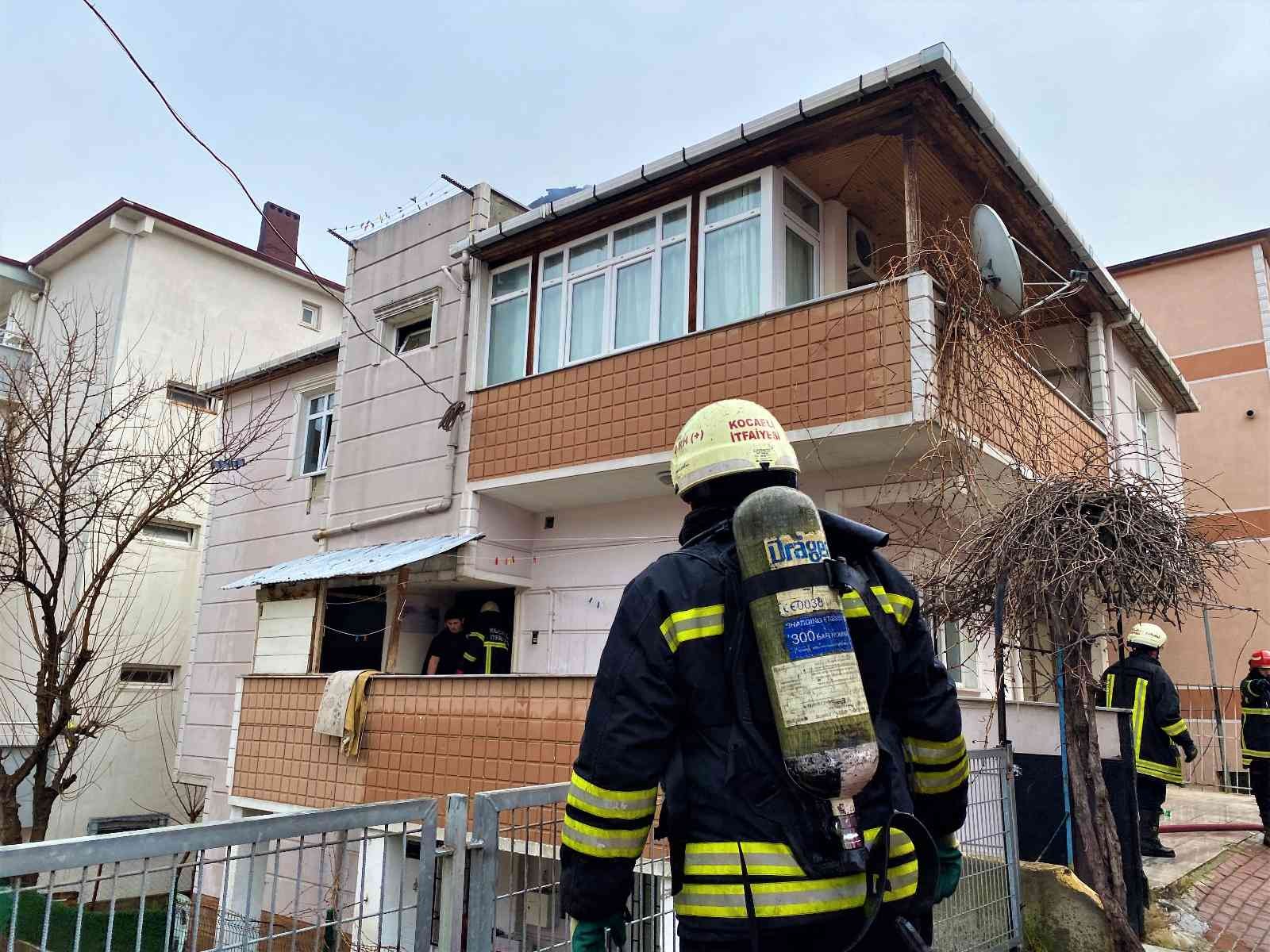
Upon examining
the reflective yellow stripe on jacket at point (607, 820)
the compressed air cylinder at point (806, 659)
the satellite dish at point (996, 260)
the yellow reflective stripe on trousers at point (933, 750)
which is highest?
the satellite dish at point (996, 260)

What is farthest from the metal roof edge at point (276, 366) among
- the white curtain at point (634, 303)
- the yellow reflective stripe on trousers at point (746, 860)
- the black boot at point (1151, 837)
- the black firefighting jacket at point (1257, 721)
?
the yellow reflective stripe on trousers at point (746, 860)

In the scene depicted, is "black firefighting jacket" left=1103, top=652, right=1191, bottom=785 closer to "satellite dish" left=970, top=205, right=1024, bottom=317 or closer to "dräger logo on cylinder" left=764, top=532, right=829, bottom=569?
"satellite dish" left=970, top=205, right=1024, bottom=317

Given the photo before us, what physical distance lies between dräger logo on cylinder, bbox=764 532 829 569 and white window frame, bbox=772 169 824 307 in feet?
23.5

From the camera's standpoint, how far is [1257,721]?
28.4 feet

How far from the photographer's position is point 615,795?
7.10ft

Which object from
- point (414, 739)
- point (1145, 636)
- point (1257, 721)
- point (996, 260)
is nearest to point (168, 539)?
point (414, 739)

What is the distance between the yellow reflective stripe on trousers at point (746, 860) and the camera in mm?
2139

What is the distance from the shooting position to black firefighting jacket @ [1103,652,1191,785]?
26.1ft

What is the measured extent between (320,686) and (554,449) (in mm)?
4271

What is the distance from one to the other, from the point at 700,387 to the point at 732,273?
52.0 inches

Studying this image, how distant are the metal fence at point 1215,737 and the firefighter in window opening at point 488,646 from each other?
1007 centimetres

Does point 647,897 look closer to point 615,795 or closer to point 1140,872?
point 615,795

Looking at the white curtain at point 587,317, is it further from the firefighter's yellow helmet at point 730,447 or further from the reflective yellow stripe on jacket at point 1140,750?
the firefighter's yellow helmet at point 730,447

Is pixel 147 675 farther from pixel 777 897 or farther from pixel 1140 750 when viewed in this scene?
pixel 777 897
